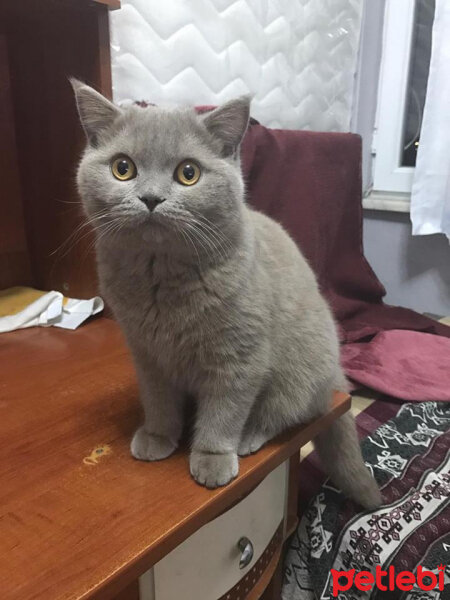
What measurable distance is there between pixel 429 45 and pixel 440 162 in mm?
450

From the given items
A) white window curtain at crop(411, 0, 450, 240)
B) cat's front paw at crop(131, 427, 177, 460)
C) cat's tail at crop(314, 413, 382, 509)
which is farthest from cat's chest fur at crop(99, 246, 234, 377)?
white window curtain at crop(411, 0, 450, 240)

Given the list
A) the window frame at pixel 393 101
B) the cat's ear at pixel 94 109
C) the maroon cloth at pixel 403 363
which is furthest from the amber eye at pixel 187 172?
the window frame at pixel 393 101

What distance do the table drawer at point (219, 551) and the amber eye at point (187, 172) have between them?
1.46 feet

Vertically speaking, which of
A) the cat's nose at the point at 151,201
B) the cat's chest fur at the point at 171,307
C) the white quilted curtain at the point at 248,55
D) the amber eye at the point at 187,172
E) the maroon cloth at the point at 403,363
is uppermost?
the white quilted curtain at the point at 248,55

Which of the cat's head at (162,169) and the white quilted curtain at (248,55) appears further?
the white quilted curtain at (248,55)

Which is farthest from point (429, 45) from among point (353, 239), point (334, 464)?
point (334, 464)

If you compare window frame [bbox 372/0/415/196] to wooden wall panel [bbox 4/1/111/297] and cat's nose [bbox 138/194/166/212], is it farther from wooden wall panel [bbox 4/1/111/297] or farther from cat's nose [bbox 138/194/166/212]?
cat's nose [bbox 138/194/166/212]

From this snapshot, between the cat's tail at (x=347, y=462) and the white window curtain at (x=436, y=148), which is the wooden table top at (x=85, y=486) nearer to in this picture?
the cat's tail at (x=347, y=462)

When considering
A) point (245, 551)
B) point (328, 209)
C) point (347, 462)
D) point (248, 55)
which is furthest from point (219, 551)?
point (248, 55)

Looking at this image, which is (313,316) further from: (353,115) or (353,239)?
(353,115)

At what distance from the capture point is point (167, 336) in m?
0.66

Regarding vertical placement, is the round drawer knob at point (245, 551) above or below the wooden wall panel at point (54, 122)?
below

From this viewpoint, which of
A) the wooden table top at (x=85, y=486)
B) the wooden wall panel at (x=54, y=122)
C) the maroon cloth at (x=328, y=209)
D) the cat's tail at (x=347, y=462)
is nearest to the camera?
the wooden table top at (x=85, y=486)

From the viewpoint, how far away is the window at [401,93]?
179 cm
